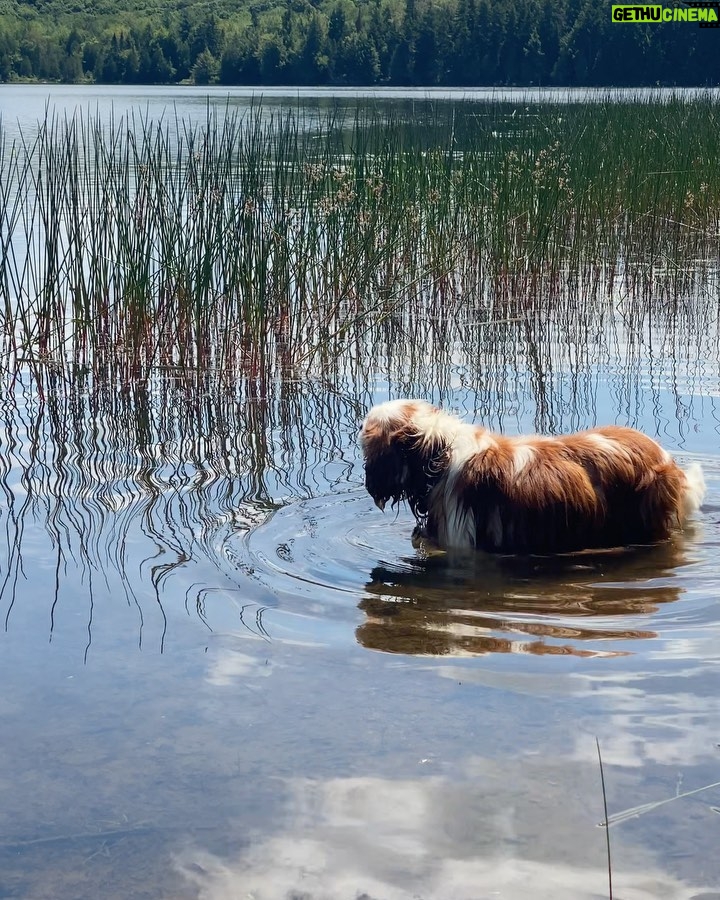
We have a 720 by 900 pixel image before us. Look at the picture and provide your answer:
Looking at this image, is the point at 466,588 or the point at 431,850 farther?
the point at 466,588

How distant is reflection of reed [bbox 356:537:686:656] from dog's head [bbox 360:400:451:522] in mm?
344

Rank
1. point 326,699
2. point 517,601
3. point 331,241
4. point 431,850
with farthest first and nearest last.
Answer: point 331,241, point 517,601, point 326,699, point 431,850

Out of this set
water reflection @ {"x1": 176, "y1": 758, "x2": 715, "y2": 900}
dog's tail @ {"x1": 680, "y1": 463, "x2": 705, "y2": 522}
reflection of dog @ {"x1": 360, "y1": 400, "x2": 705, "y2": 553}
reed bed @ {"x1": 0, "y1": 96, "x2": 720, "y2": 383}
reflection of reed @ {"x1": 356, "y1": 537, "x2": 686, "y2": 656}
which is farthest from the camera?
reed bed @ {"x1": 0, "y1": 96, "x2": 720, "y2": 383}

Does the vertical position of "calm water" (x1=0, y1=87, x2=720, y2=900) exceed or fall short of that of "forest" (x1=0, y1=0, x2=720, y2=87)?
it falls short

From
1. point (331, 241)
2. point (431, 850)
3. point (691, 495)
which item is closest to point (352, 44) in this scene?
point (331, 241)

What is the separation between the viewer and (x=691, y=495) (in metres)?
5.05

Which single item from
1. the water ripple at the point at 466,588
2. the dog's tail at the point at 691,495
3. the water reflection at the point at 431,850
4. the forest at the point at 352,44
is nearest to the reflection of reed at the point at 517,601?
the water ripple at the point at 466,588

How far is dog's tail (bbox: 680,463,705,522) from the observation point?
5.02 meters

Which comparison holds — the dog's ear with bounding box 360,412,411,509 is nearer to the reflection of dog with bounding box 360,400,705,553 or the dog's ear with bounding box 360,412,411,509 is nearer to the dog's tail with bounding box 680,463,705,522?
the reflection of dog with bounding box 360,400,705,553

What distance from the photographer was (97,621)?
410 cm

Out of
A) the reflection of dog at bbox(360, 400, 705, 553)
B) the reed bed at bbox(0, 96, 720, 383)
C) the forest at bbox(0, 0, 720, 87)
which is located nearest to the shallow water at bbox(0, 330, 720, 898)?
the reflection of dog at bbox(360, 400, 705, 553)

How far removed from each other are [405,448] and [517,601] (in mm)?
799

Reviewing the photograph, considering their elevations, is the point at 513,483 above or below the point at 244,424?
above

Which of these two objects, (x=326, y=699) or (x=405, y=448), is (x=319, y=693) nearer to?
(x=326, y=699)
